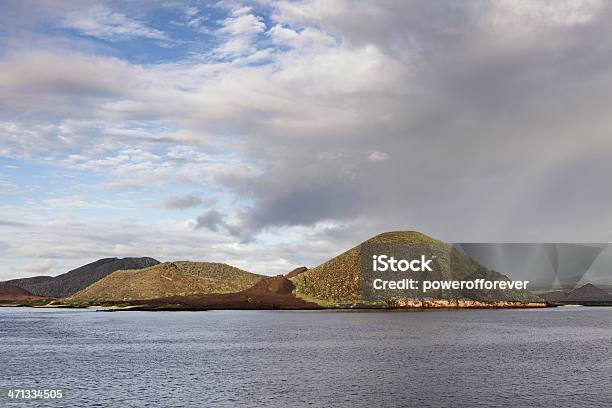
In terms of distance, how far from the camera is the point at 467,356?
282 ft

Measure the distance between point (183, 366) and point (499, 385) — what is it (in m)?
40.0

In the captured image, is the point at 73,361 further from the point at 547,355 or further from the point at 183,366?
the point at 547,355

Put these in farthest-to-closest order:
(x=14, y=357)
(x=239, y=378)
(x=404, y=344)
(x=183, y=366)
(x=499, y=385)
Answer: (x=404, y=344), (x=14, y=357), (x=183, y=366), (x=239, y=378), (x=499, y=385)

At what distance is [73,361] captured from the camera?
82.8 m

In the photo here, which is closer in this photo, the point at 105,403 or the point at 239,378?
the point at 105,403

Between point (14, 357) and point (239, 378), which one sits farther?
point (14, 357)

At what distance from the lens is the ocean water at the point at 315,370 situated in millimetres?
54406

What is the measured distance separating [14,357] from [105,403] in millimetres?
44759

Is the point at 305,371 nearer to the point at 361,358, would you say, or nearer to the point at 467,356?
the point at 361,358

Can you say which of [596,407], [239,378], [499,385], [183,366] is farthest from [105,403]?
[596,407]

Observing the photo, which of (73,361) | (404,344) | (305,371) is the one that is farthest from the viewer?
(404,344)

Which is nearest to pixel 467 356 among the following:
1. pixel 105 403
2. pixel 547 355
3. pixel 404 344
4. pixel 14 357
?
pixel 547 355

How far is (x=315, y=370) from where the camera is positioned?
236ft

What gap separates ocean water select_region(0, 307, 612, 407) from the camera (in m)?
54.4
